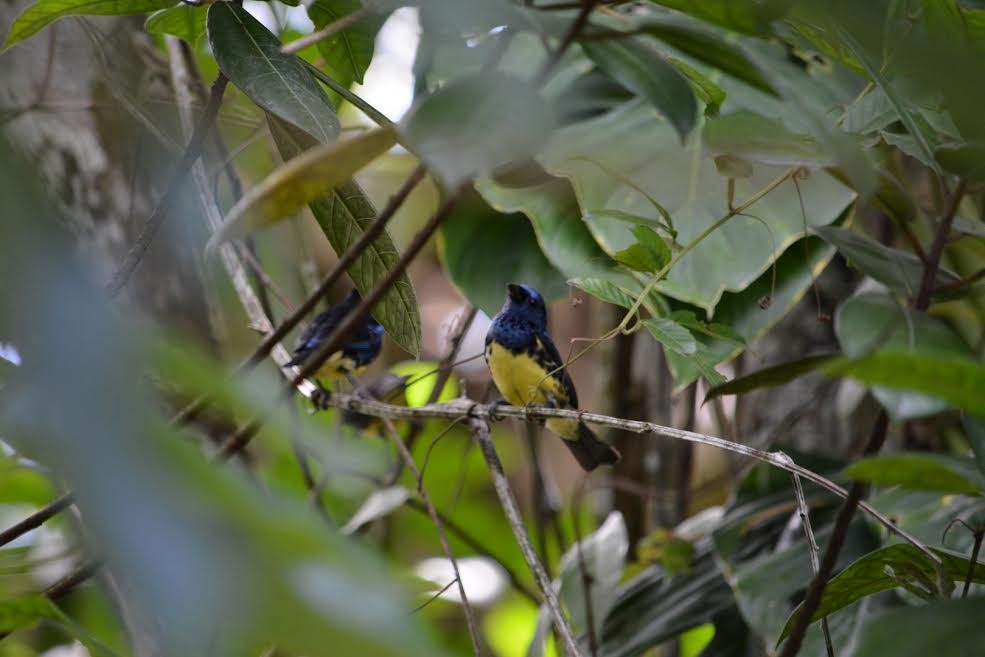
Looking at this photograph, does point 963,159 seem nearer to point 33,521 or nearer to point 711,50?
point 711,50

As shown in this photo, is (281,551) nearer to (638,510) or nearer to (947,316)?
(947,316)

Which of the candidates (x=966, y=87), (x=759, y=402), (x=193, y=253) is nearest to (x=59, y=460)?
(x=966, y=87)

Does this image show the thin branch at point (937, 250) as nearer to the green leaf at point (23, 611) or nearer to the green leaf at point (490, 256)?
the green leaf at point (23, 611)

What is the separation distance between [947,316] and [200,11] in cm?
163

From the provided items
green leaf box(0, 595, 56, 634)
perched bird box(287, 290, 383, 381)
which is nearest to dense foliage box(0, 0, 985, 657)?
green leaf box(0, 595, 56, 634)

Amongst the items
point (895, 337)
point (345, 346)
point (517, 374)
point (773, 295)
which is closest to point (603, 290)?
point (895, 337)

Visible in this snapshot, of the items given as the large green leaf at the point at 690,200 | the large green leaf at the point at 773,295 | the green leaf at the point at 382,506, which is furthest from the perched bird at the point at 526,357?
the large green leaf at the point at 773,295

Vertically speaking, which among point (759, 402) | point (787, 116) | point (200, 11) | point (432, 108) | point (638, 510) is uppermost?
point (200, 11)

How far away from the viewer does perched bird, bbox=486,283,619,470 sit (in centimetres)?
198

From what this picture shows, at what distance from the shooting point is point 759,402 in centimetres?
218

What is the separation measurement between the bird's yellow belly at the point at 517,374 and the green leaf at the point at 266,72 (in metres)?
1.06

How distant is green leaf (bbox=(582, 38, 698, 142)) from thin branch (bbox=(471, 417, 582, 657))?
1.58ft

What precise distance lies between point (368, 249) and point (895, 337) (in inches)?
22.3

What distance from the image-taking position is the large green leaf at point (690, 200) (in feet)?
4.65
